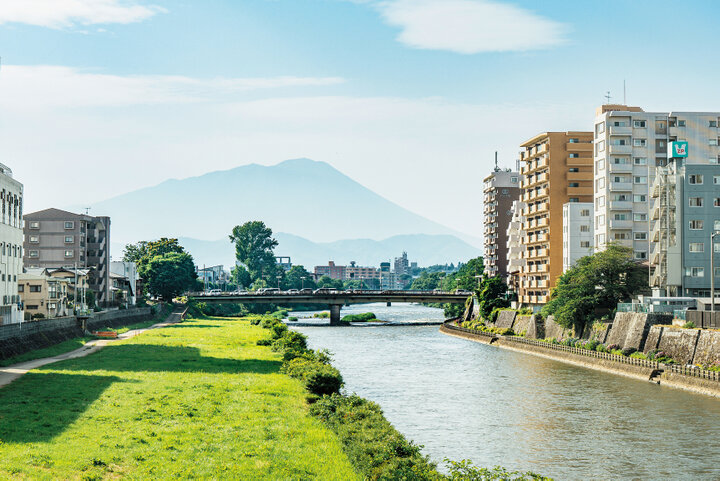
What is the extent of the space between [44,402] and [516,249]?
374 ft

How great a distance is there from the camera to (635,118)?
10888cm

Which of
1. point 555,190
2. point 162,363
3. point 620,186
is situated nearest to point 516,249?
point 555,190

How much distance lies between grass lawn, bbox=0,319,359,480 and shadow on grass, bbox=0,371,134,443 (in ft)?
0.16

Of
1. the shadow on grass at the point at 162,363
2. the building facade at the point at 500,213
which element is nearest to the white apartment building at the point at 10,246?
the shadow on grass at the point at 162,363

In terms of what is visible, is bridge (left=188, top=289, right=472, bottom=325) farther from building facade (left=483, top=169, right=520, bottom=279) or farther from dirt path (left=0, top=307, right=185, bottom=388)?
dirt path (left=0, top=307, right=185, bottom=388)

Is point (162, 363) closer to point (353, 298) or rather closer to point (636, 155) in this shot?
point (636, 155)

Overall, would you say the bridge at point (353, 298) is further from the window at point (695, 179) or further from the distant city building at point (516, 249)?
the window at point (695, 179)

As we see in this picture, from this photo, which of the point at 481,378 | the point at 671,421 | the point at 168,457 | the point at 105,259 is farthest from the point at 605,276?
the point at 105,259

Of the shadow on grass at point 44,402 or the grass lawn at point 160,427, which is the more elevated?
the shadow on grass at point 44,402

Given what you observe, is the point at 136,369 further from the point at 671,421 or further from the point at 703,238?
the point at 703,238

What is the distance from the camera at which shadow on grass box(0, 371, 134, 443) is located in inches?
1206

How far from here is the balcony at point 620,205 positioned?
10788 centimetres

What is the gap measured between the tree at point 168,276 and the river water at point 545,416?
91.9 metres

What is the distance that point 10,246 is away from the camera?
81.4 metres
